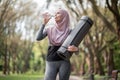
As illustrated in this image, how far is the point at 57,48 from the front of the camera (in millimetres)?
5629

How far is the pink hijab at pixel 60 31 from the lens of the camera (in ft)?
18.2

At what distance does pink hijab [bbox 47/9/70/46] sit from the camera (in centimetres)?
555

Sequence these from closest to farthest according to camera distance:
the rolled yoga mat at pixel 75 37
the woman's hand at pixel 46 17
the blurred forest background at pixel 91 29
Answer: the rolled yoga mat at pixel 75 37
the woman's hand at pixel 46 17
the blurred forest background at pixel 91 29

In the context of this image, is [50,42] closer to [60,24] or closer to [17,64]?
[60,24]

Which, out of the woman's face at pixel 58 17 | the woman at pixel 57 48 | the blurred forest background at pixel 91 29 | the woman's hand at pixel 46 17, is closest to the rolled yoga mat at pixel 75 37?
the woman at pixel 57 48

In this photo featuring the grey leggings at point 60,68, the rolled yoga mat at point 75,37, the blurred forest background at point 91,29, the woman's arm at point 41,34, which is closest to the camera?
the rolled yoga mat at point 75,37

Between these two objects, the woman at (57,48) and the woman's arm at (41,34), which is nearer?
the woman at (57,48)

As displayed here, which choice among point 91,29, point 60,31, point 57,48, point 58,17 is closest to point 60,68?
point 57,48

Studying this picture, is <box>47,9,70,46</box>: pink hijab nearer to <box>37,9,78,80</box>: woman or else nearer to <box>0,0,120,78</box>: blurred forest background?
<box>37,9,78,80</box>: woman

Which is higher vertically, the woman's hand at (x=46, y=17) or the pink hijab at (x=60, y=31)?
the woman's hand at (x=46, y=17)

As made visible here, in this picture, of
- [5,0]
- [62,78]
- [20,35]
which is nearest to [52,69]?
[62,78]

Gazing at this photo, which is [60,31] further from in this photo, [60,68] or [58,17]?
[60,68]

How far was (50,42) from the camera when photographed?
564 centimetres

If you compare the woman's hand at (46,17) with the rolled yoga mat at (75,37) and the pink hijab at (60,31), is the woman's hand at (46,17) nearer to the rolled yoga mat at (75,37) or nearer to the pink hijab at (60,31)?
the pink hijab at (60,31)
